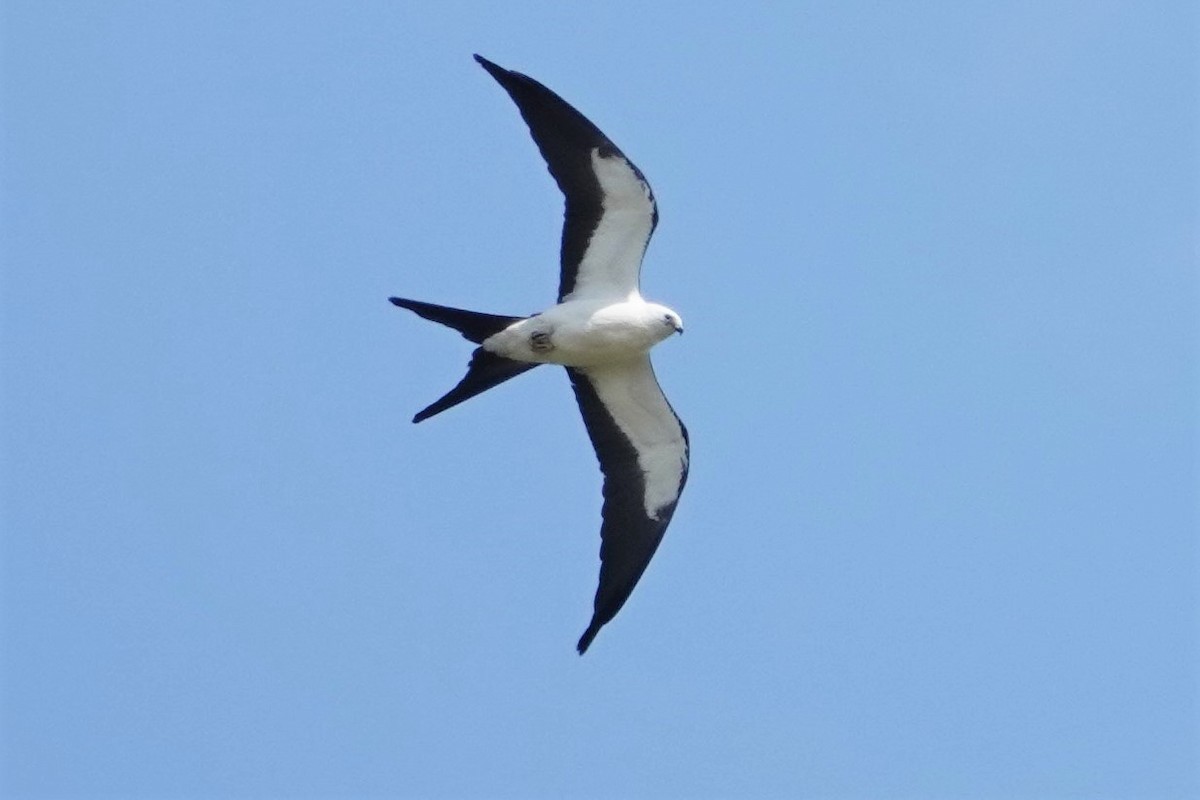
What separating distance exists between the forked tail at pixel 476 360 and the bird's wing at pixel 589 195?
0.71 meters

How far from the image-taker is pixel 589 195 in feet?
65.3

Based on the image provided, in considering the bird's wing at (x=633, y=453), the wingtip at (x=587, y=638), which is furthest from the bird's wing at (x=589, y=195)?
the wingtip at (x=587, y=638)

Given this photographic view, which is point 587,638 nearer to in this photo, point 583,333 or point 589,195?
point 583,333

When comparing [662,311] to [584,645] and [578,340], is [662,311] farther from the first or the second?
[584,645]

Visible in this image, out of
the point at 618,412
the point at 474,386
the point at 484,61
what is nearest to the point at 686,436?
the point at 618,412

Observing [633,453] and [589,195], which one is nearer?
[589,195]

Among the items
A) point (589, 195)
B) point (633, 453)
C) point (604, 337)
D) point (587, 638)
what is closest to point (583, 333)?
point (604, 337)

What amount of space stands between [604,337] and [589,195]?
1117 millimetres

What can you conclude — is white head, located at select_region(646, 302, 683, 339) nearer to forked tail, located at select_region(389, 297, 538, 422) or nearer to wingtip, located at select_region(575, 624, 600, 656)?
forked tail, located at select_region(389, 297, 538, 422)

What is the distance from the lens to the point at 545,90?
19547 mm

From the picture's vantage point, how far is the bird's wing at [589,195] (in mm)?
19594

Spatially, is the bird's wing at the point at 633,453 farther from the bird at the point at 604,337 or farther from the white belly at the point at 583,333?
the white belly at the point at 583,333

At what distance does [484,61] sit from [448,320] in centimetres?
201

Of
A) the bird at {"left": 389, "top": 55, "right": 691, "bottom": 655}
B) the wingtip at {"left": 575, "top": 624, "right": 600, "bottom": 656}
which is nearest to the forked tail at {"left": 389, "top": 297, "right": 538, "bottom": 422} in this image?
the bird at {"left": 389, "top": 55, "right": 691, "bottom": 655}
